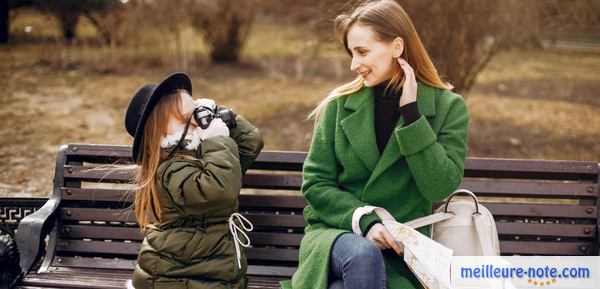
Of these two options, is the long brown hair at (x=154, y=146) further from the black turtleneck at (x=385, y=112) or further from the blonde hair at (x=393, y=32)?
the black turtleneck at (x=385, y=112)

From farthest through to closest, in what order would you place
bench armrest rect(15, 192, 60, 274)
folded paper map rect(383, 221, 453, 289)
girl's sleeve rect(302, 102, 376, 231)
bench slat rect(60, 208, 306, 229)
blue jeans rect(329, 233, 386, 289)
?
1. bench slat rect(60, 208, 306, 229)
2. bench armrest rect(15, 192, 60, 274)
3. girl's sleeve rect(302, 102, 376, 231)
4. blue jeans rect(329, 233, 386, 289)
5. folded paper map rect(383, 221, 453, 289)

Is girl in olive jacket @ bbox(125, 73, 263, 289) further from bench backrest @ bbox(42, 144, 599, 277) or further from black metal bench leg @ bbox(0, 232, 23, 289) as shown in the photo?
black metal bench leg @ bbox(0, 232, 23, 289)

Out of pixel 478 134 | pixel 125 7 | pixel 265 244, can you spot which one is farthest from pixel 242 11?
pixel 265 244

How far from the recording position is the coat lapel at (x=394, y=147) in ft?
11.3

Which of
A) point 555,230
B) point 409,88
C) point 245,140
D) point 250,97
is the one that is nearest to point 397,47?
point 409,88

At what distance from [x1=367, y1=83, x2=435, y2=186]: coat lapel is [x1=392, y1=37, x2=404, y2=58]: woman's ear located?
0.71 feet

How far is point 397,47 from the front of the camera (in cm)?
348

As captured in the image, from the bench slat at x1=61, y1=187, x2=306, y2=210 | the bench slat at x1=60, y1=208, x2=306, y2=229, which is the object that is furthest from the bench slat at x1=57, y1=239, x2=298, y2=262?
the bench slat at x1=61, y1=187, x2=306, y2=210

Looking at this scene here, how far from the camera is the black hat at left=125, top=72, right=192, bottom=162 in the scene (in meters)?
3.28

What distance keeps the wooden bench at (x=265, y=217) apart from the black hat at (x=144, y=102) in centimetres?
62

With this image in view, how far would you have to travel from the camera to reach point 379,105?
363 cm

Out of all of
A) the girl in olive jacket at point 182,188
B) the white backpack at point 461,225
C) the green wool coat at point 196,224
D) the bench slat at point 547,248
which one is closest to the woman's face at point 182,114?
the girl in olive jacket at point 182,188

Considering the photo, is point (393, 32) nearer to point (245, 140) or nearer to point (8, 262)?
point (245, 140)

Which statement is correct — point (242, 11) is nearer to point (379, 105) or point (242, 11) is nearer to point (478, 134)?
point (478, 134)
